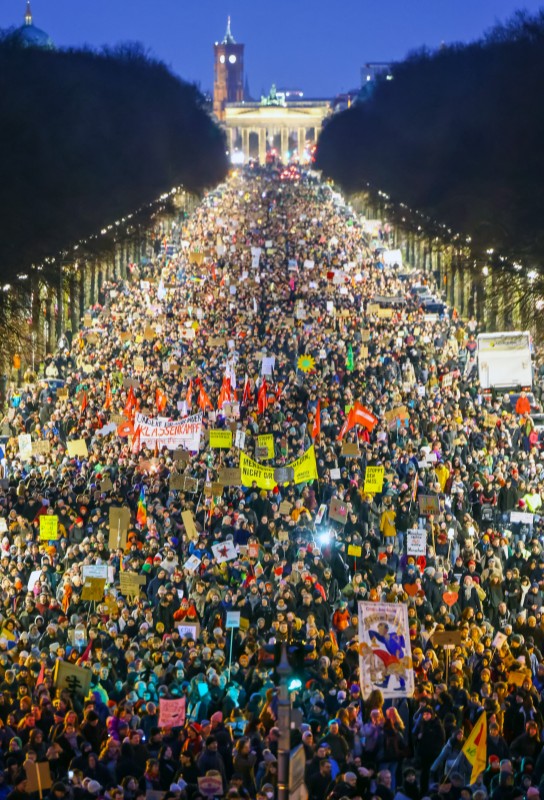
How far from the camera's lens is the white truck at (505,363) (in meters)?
32.1

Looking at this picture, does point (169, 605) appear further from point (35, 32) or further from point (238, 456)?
point (35, 32)

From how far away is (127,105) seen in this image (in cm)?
8981

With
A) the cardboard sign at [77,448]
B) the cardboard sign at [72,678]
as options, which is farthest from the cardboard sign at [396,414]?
the cardboard sign at [72,678]

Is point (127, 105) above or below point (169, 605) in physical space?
above

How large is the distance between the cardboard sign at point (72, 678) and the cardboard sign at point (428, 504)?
7.89 m

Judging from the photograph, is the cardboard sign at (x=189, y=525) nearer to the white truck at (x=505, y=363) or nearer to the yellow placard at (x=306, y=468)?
the yellow placard at (x=306, y=468)

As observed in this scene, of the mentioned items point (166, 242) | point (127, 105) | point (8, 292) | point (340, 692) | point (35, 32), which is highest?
point (35, 32)

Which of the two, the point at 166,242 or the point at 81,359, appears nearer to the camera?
the point at 81,359

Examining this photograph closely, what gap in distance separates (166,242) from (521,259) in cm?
4148

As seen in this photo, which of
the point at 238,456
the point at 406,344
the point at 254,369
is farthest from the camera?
the point at 406,344

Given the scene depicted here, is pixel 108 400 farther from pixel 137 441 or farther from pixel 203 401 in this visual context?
pixel 137 441

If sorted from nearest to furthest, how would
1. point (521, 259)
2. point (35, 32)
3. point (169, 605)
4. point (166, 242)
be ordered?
1. point (169, 605)
2. point (521, 259)
3. point (166, 242)
4. point (35, 32)

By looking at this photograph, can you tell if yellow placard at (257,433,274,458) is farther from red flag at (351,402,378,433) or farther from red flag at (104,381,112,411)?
red flag at (104,381,112,411)

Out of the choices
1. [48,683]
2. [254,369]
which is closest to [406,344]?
[254,369]
